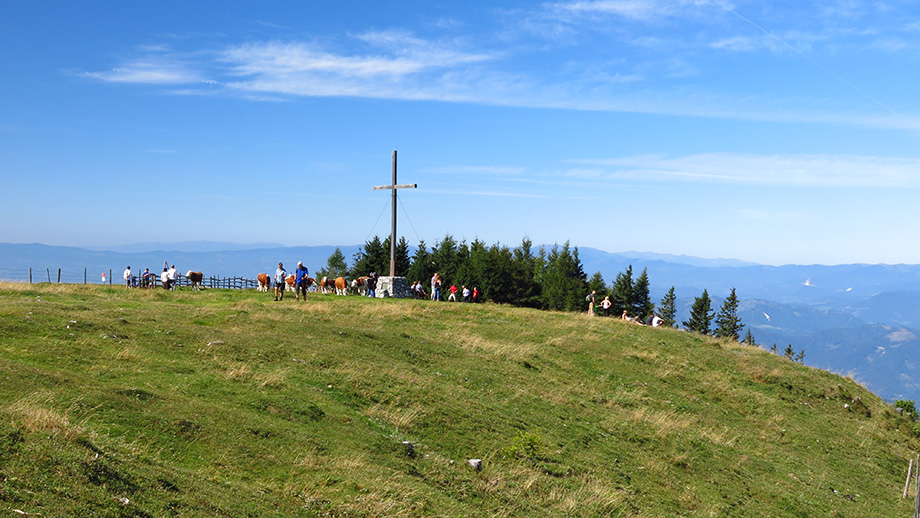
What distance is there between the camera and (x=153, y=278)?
52.0 meters

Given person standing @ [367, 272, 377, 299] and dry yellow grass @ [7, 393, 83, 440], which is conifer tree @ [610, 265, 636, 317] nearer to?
person standing @ [367, 272, 377, 299]

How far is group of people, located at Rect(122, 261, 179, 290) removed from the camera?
4434 centimetres

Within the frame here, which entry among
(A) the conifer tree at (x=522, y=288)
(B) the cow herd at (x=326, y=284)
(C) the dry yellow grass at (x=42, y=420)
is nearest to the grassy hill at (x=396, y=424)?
(C) the dry yellow grass at (x=42, y=420)

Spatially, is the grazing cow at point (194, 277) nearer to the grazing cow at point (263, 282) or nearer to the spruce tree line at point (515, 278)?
the grazing cow at point (263, 282)

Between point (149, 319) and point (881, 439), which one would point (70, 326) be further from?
point (881, 439)

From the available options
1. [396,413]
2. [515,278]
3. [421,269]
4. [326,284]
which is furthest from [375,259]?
[396,413]

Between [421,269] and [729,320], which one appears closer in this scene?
[421,269]

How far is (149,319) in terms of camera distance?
70.6ft

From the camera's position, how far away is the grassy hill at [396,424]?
372 inches

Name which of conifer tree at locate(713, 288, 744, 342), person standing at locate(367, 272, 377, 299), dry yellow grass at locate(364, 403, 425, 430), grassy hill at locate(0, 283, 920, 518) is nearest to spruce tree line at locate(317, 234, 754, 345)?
conifer tree at locate(713, 288, 744, 342)

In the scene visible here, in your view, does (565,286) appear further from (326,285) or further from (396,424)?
(396,424)

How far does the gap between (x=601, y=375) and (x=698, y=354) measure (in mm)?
9753

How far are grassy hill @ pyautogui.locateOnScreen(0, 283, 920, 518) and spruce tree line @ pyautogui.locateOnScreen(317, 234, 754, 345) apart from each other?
52.1 m

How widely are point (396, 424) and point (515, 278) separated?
3014 inches
